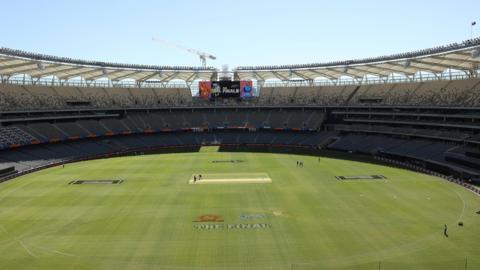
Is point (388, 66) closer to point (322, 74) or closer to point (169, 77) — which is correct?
point (322, 74)

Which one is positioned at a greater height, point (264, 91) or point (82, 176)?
point (264, 91)

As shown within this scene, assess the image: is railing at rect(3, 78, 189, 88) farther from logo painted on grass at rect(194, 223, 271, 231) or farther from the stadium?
logo painted on grass at rect(194, 223, 271, 231)

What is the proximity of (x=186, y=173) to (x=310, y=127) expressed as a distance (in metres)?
46.3

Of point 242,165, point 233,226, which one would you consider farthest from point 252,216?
point 242,165

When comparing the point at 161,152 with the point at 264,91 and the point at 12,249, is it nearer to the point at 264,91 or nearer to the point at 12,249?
the point at 264,91

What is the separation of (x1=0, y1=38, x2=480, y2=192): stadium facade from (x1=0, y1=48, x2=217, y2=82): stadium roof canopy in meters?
0.27

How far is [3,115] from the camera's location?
74688 millimetres

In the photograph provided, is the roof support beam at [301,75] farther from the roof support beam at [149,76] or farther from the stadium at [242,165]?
the roof support beam at [149,76]

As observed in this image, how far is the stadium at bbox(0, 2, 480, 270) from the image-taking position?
28.4 meters

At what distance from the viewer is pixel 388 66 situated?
85.5 meters

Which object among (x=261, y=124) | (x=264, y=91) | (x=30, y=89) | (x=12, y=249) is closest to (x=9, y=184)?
(x=12, y=249)

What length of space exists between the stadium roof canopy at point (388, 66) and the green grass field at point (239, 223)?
2507 centimetres

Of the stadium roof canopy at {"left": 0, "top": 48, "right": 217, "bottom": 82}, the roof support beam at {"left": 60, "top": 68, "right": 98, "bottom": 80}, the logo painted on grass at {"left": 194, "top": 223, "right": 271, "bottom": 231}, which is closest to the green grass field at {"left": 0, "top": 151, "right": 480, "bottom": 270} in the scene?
the logo painted on grass at {"left": 194, "top": 223, "right": 271, "bottom": 231}

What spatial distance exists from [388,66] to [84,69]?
6795 cm
